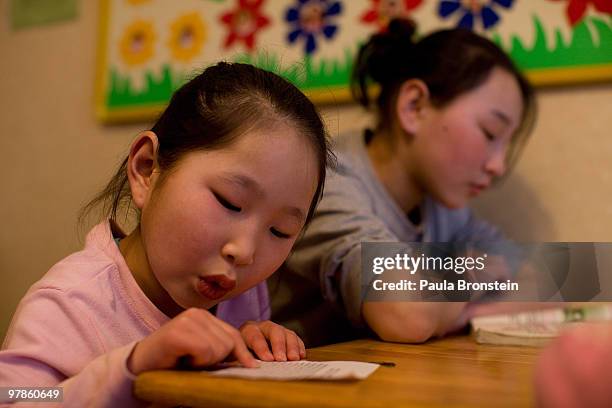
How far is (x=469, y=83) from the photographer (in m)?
0.84

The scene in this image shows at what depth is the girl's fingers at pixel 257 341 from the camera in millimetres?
482

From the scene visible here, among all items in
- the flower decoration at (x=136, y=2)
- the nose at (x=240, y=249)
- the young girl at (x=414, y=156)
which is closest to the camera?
the nose at (x=240, y=249)

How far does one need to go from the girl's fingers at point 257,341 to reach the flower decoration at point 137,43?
0.82 metres

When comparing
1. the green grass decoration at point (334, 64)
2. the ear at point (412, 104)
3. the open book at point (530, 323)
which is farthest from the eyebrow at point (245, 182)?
the ear at point (412, 104)

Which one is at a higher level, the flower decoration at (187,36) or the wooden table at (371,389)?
the flower decoration at (187,36)

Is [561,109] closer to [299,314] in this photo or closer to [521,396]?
[299,314]

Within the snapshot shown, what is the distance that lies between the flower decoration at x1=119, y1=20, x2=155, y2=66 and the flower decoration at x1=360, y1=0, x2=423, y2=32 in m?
0.47

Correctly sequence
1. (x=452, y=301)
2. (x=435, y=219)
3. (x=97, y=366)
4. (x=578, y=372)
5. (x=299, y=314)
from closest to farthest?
(x=578, y=372) < (x=97, y=366) < (x=452, y=301) < (x=299, y=314) < (x=435, y=219)

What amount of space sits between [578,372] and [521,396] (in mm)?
81

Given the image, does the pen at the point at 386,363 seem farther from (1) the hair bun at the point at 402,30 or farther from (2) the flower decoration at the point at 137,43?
(2) the flower decoration at the point at 137,43

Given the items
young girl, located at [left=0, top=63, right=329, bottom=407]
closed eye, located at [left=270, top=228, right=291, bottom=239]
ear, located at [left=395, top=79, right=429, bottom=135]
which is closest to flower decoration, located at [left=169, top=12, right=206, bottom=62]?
ear, located at [left=395, top=79, right=429, bottom=135]

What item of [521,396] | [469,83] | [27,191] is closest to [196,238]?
[521,396]

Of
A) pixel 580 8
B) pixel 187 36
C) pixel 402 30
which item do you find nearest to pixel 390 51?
pixel 402 30

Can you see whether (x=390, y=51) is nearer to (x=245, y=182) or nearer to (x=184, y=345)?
(x=245, y=182)
